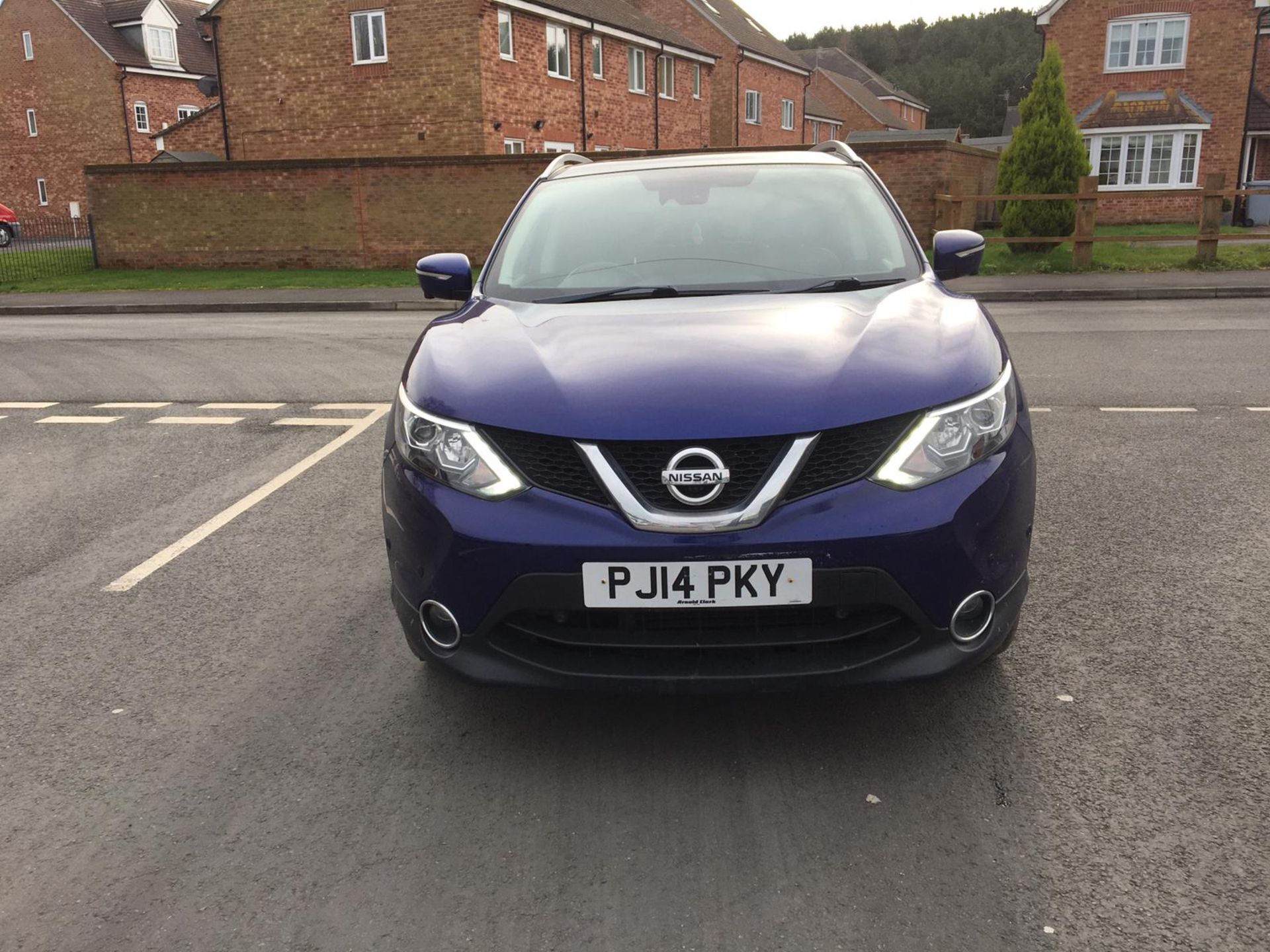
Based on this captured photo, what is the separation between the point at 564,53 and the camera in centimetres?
3180

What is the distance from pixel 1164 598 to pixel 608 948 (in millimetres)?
2748

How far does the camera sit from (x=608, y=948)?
2.26 m

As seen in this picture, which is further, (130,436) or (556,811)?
(130,436)

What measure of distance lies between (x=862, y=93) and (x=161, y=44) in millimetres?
43900

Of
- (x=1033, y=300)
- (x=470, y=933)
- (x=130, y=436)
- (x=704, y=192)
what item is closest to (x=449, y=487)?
(x=470, y=933)

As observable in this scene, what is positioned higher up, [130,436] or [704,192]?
[704,192]

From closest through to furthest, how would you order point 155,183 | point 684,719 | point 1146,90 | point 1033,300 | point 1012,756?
point 1012,756, point 684,719, point 1033,300, point 155,183, point 1146,90

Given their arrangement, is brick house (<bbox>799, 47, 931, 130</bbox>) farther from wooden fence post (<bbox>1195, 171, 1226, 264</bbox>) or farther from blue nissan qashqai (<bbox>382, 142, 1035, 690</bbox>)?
blue nissan qashqai (<bbox>382, 142, 1035, 690</bbox>)

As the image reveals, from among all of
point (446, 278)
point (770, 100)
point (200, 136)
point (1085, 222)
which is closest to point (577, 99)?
point (200, 136)

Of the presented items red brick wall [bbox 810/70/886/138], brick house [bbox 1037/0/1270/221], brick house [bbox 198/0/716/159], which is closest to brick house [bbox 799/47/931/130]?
red brick wall [bbox 810/70/886/138]

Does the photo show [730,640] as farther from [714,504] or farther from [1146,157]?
[1146,157]

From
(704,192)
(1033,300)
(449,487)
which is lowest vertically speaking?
(1033,300)

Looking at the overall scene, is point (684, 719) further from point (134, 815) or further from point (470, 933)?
point (134, 815)

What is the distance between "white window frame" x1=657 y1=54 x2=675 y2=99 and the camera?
3844 cm
